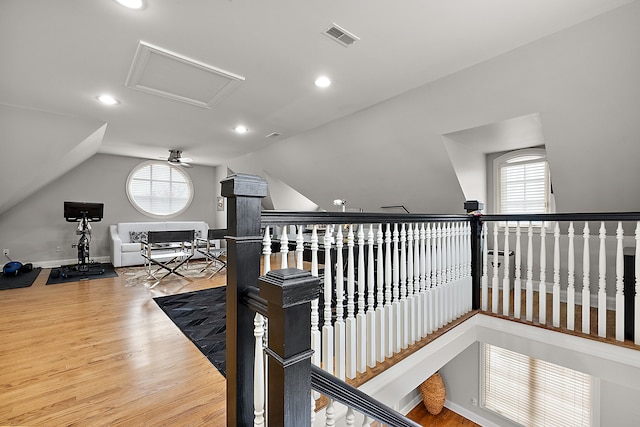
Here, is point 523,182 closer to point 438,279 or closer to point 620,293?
point 620,293

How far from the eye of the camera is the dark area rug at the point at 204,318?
2.54 m

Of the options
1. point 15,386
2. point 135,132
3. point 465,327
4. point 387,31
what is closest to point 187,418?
point 15,386

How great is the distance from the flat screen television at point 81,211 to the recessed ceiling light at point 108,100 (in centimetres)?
310

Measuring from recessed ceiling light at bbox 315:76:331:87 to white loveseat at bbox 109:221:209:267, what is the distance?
5.35 m

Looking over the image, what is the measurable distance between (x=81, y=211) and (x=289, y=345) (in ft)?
22.6

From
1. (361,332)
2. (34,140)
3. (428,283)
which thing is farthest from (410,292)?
(34,140)

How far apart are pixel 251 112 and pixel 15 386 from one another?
3.53 meters

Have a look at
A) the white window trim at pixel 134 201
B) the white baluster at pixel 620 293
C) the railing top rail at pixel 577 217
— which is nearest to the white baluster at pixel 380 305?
the railing top rail at pixel 577 217

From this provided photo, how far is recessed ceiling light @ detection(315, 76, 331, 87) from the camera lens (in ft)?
10.3

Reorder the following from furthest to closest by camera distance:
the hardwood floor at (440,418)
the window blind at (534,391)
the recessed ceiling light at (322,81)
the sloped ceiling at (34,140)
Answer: the hardwood floor at (440,418) < the window blind at (534,391) < the sloped ceiling at (34,140) < the recessed ceiling light at (322,81)

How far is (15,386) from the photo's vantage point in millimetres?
1996

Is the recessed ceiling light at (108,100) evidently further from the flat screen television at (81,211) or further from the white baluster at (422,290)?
the white baluster at (422,290)

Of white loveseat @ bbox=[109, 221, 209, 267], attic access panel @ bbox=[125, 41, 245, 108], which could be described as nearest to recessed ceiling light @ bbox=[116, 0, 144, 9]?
attic access panel @ bbox=[125, 41, 245, 108]

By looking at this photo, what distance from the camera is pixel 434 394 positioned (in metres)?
5.11
